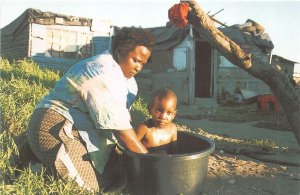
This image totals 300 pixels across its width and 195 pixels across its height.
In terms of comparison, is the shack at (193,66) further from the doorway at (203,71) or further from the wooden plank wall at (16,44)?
the wooden plank wall at (16,44)

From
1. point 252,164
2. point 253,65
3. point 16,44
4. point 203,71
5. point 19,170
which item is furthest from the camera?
point 203,71

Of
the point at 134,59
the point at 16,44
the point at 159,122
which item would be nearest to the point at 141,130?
the point at 159,122

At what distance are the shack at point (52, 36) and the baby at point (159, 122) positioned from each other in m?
10.7

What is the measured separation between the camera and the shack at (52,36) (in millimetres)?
12812

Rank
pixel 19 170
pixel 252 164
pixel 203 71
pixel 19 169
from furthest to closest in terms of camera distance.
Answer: pixel 203 71
pixel 252 164
pixel 19 169
pixel 19 170

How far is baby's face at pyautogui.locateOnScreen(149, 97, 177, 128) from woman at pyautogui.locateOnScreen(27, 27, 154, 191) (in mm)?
426

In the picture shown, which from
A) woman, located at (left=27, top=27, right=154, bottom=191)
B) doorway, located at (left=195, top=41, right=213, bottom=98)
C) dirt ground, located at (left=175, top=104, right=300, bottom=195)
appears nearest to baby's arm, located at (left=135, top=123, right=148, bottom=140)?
woman, located at (left=27, top=27, right=154, bottom=191)

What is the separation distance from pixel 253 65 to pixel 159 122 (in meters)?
2.56

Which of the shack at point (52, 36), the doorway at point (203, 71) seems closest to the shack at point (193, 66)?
the doorway at point (203, 71)

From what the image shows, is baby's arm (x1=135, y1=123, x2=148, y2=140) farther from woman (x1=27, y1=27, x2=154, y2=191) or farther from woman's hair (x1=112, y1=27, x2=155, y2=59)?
woman's hair (x1=112, y1=27, x2=155, y2=59)

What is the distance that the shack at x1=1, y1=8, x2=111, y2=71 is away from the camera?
42.0 ft

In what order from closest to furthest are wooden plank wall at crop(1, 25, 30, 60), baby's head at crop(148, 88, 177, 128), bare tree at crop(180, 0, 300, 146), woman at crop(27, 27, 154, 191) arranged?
woman at crop(27, 27, 154, 191) < baby's head at crop(148, 88, 177, 128) < bare tree at crop(180, 0, 300, 146) < wooden plank wall at crop(1, 25, 30, 60)

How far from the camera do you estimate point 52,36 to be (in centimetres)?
1328

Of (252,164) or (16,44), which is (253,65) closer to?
(252,164)
